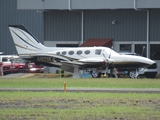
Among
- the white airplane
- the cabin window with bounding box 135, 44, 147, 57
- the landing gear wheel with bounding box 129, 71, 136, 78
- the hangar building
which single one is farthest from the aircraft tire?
the cabin window with bounding box 135, 44, 147, 57

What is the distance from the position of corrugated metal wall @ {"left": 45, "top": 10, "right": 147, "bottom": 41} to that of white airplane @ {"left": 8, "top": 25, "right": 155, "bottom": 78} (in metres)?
4.91

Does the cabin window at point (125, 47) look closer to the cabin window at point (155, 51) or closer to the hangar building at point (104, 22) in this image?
the hangar building at point (104, 22)

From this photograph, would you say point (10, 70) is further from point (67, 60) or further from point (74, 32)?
point (67, 60)

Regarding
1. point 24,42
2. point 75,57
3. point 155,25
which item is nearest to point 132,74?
point 75,57

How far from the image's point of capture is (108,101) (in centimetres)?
2323

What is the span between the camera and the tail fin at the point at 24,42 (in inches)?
1748

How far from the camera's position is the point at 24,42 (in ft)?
148

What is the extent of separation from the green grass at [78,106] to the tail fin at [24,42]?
17.5m

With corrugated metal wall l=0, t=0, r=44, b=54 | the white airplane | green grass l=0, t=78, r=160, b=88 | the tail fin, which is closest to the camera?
green grass l=0, t=78, r=160, b=88

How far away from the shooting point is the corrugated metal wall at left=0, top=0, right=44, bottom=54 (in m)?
63.4

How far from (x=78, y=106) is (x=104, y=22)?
27724 millimetres

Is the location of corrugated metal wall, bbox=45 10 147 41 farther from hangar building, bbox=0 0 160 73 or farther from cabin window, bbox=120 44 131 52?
cabin window, bbox=120 44 131 52

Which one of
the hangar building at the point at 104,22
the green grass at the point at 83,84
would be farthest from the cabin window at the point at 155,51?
the green grass at the point at 83,84

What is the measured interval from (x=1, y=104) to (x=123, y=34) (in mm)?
26976
